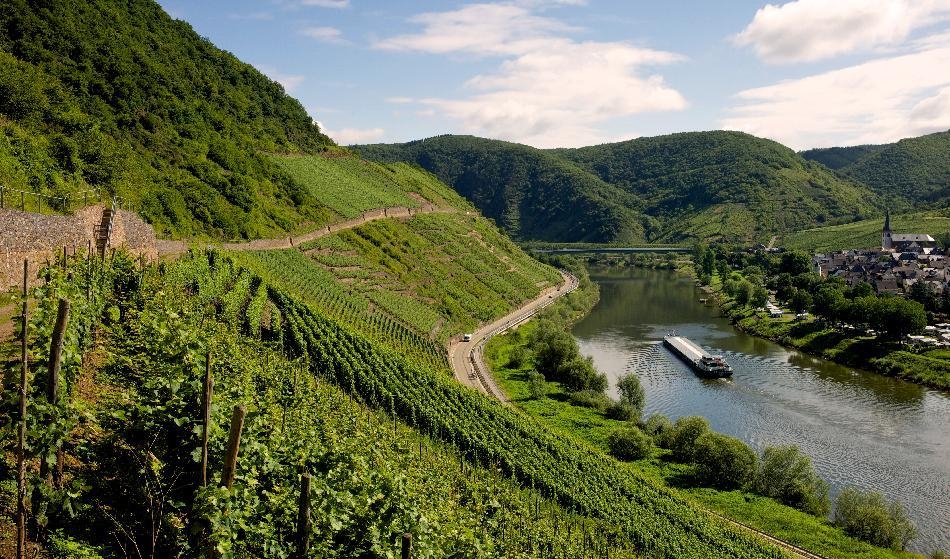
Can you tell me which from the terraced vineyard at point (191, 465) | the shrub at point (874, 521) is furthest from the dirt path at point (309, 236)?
the shrub at point (874, 521)

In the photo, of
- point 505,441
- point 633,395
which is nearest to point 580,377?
point 633,395

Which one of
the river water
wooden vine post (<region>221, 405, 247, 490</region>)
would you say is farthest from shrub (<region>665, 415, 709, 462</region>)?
wooden vine post (<region>221, 405, 247, 490</region>)

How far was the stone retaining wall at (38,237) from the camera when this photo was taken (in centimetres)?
2180

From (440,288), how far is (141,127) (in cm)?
3571

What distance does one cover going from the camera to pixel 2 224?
21.6 metres

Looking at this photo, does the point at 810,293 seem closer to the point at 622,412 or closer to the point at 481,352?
the point at 481,352

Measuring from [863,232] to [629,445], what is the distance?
6107 inches

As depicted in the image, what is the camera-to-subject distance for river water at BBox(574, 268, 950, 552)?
132ft

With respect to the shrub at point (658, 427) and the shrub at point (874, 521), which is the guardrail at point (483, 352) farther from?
the shrub at point (874, 521)

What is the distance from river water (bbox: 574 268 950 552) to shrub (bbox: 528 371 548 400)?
380 inches

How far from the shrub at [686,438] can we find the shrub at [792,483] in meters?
4.49

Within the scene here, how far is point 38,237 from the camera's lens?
77.7 ft

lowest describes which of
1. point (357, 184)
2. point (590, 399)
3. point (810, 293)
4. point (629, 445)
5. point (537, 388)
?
point (629, 445)

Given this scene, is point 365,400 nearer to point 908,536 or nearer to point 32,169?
point 32,169
